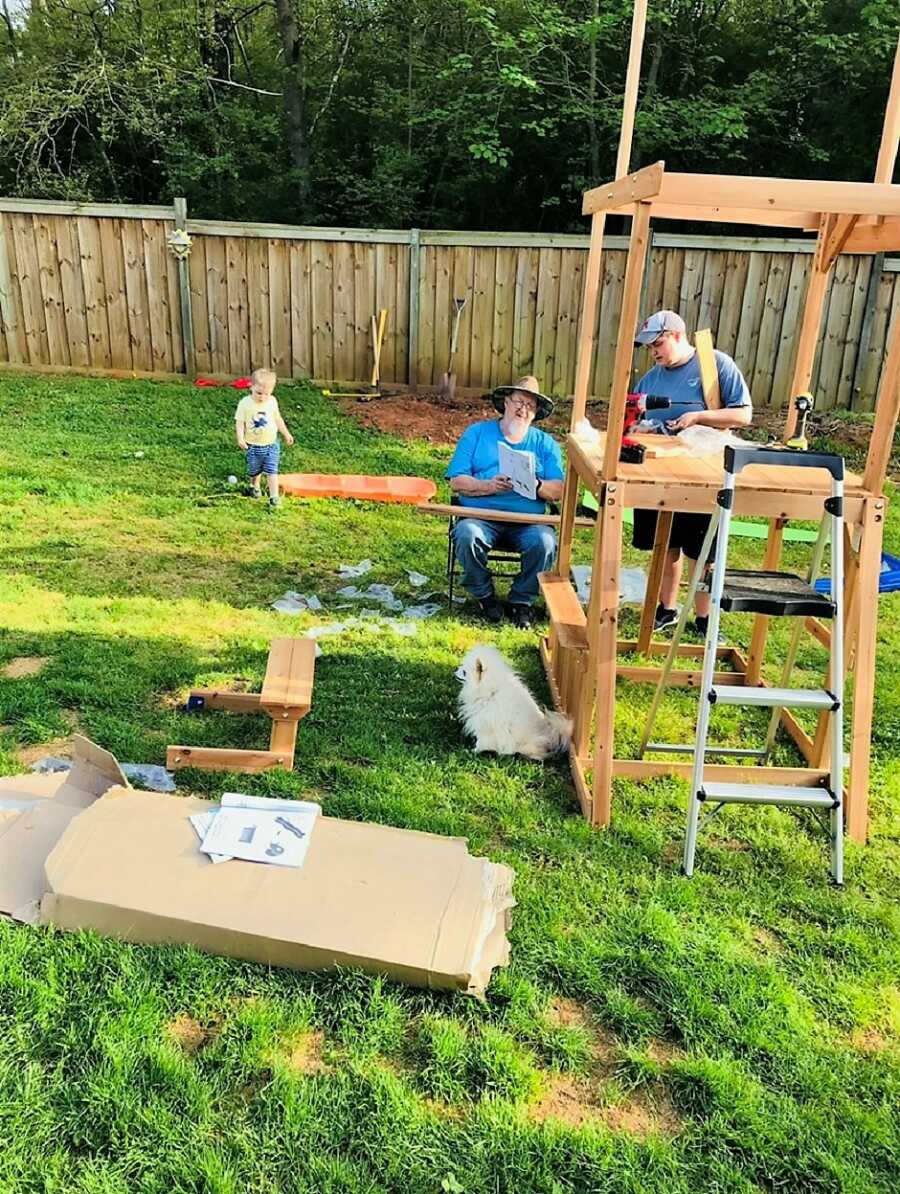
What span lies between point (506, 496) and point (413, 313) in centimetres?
596

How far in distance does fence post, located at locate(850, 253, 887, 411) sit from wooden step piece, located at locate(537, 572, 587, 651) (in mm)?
7370

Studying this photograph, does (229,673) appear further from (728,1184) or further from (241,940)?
(728,1184)

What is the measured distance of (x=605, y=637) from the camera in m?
3.39

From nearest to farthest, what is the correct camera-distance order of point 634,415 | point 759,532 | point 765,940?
point 765,940 → point 634,415 → point 759,532

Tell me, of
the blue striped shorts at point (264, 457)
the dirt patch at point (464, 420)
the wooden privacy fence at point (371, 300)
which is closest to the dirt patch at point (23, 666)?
the blue striped shorts at point (264, 457)

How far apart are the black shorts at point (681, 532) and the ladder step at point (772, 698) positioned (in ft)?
5.72

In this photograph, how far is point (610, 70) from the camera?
12.8m

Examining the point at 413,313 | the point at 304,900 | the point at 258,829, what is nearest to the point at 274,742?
the point at 258,829

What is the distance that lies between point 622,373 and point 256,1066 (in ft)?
8.21

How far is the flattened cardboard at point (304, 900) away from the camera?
250 cm

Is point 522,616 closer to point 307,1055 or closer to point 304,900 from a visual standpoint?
point 304,900

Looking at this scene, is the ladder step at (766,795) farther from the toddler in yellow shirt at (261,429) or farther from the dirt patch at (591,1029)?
the toddler in yellow shirt at (261,429)

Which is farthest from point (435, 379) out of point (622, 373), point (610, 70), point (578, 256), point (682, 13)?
point (622, 373)

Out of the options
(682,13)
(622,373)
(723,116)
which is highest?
(682,13)
